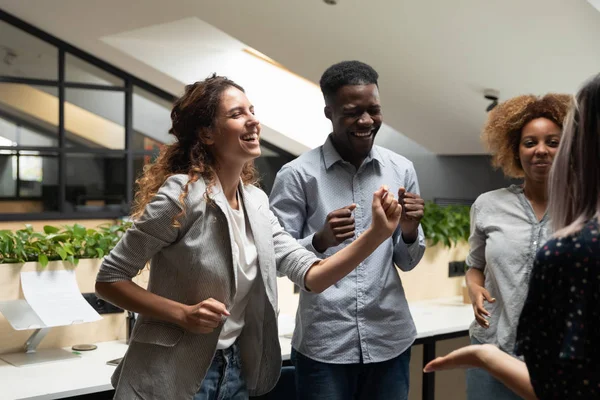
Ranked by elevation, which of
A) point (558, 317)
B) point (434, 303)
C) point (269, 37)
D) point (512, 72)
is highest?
point (269, 37)

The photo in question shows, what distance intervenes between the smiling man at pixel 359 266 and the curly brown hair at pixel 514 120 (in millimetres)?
318

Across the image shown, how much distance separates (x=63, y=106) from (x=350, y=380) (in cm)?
748

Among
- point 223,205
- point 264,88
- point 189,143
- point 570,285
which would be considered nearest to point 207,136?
point 189,143

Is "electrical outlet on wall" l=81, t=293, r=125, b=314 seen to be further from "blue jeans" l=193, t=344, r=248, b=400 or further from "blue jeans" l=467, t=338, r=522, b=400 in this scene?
"blue jeans" l=467, t=338, r=522, b=400

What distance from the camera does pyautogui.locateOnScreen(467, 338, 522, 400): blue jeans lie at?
6.38 feet

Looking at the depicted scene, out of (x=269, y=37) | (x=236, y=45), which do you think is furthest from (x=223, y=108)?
(x=236, y=45)

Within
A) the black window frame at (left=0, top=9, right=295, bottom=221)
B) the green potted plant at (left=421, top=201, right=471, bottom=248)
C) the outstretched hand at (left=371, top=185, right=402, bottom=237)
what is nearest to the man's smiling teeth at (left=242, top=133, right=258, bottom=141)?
the outstretched hand at (left=371, top=185, right=402, bottom=237)

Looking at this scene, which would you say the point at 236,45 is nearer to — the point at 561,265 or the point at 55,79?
the point at 55,79

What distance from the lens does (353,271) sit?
80.4 inches

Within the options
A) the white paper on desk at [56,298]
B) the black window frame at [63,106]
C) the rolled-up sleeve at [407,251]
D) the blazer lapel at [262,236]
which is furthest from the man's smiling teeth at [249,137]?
the black window frame at [63,106]

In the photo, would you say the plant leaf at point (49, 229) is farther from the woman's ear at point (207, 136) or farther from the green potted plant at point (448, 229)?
the green potted plant at point (448, 229)

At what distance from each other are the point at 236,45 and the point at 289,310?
533 centimetres

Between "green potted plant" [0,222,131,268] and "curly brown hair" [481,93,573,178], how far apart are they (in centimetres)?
147

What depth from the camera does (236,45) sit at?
814 cm
